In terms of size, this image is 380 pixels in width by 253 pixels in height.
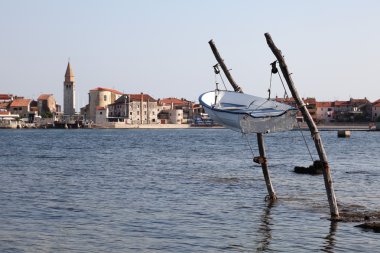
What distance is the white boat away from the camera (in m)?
24.5

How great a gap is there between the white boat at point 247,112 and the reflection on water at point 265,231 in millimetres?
3511

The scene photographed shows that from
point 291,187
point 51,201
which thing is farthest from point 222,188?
point 51,201

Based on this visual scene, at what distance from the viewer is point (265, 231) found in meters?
24.4

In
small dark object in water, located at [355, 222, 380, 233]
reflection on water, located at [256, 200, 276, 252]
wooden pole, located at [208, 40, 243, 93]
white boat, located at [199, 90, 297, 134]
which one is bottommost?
reflection on water, located at [256, 200, 276, 252]

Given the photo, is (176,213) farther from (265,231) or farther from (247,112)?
(247,112)

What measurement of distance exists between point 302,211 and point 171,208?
220 inches

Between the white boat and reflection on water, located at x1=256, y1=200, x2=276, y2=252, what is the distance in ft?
11.5

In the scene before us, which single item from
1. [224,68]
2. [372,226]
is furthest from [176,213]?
[372,226]

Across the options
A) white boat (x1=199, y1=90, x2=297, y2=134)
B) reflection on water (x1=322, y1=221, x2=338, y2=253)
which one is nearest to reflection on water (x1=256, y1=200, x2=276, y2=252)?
reflection on water (x1=322, y1=221, x2=338, y2=253)

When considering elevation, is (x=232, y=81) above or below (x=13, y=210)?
above

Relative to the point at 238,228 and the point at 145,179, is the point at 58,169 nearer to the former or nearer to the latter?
the point at 145,179

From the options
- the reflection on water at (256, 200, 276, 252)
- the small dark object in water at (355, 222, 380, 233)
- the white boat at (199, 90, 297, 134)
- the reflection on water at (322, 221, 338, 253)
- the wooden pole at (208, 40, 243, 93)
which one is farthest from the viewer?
the wooden pole at (208, 40, 243, 93)

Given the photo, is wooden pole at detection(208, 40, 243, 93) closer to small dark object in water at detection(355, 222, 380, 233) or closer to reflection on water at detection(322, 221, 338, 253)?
reflection on water at detection(322, 221, 338, 253)

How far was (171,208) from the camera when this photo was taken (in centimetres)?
3000
